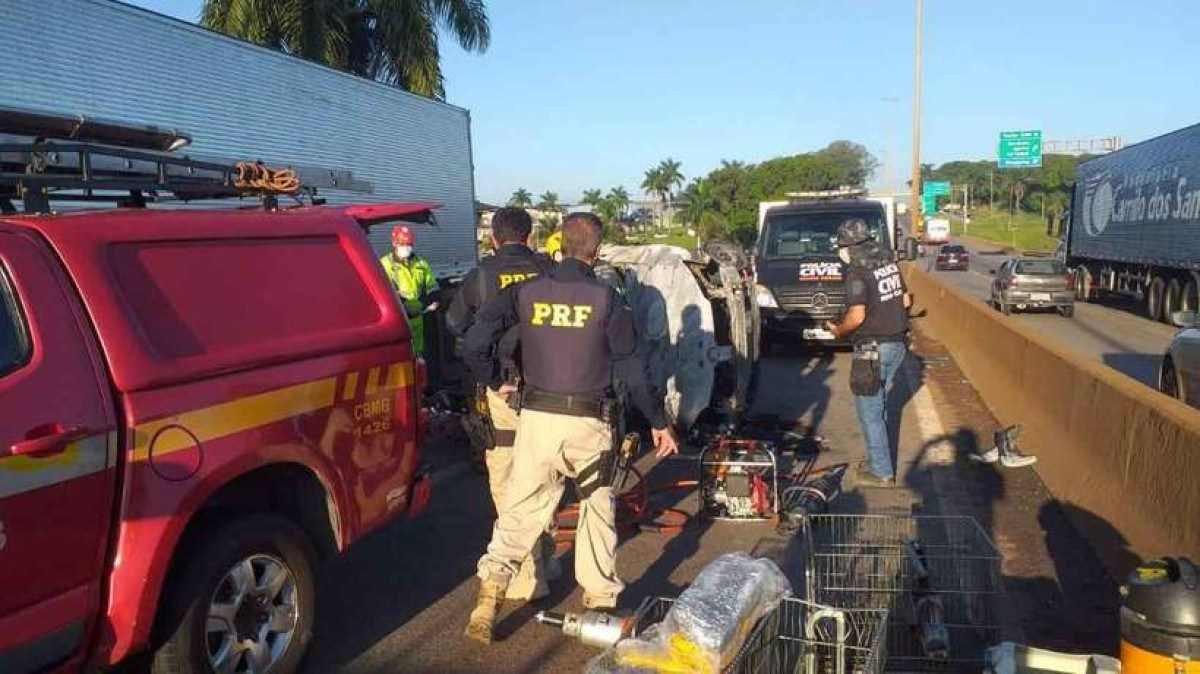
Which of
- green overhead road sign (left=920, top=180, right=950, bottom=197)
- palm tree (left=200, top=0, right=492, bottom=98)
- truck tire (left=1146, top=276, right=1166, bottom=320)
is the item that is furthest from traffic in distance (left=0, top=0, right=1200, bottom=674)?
green overhead road sign (left=920, top=180, right=950, bottom=197)

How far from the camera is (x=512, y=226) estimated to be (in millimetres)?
5594

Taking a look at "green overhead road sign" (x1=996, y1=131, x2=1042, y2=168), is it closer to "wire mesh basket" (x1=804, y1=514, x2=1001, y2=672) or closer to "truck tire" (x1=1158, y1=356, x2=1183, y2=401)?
"truck tire" (x1=1158, y1=356, x2=1183, y2=401)

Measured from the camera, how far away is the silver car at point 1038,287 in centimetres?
2462

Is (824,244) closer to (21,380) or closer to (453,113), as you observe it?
(453,113)

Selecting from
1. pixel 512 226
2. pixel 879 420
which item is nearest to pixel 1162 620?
pixel 512 226

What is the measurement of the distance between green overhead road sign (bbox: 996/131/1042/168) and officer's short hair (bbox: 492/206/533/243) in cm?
5701

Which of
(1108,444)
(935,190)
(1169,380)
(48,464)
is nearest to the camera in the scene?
(48,464)

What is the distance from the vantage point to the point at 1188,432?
14.9 feet

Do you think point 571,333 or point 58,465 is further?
point 571,333

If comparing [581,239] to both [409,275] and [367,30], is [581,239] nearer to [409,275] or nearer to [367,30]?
[409,275]

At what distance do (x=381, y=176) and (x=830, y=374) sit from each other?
6.41 m

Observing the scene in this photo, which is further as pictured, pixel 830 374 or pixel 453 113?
pixel 453 113

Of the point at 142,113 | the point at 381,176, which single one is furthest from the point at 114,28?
the point at 381,176

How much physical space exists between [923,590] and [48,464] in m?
3.18
